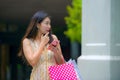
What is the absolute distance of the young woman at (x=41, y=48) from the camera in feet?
16.3

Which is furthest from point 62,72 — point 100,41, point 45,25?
point 100,41

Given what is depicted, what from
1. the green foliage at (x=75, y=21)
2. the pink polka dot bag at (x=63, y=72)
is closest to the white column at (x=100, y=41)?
the pink polka dot bag at (x=63, y=72)

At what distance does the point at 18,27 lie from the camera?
28.0 m

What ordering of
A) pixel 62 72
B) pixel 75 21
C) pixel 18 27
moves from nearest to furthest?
pixel 62 72 < pixel 75 21 < pixel 18 27

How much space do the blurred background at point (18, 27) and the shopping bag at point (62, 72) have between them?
18.7 m

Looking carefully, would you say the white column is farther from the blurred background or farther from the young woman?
the blurred background

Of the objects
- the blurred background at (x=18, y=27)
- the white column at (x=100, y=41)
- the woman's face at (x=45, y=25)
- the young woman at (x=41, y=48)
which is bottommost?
the blurred background at (x=18, y=27)

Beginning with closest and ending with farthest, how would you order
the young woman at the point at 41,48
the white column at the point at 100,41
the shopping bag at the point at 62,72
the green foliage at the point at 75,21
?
the shopping bag at the point at 62,72
the young woman at the point at 41,48
the white column at the point at 100,41
the green foliage at the point at 75,21

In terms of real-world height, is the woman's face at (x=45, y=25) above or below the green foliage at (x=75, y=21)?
above

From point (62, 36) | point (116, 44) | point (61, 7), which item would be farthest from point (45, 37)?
point (62, 36)

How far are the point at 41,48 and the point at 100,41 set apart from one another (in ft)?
13.8

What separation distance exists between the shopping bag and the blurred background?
18.7 m

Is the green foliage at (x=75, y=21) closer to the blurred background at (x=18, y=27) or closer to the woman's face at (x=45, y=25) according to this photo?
the blurred background at (x=18, y=27)

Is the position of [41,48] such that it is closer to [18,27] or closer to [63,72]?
[63,72]
